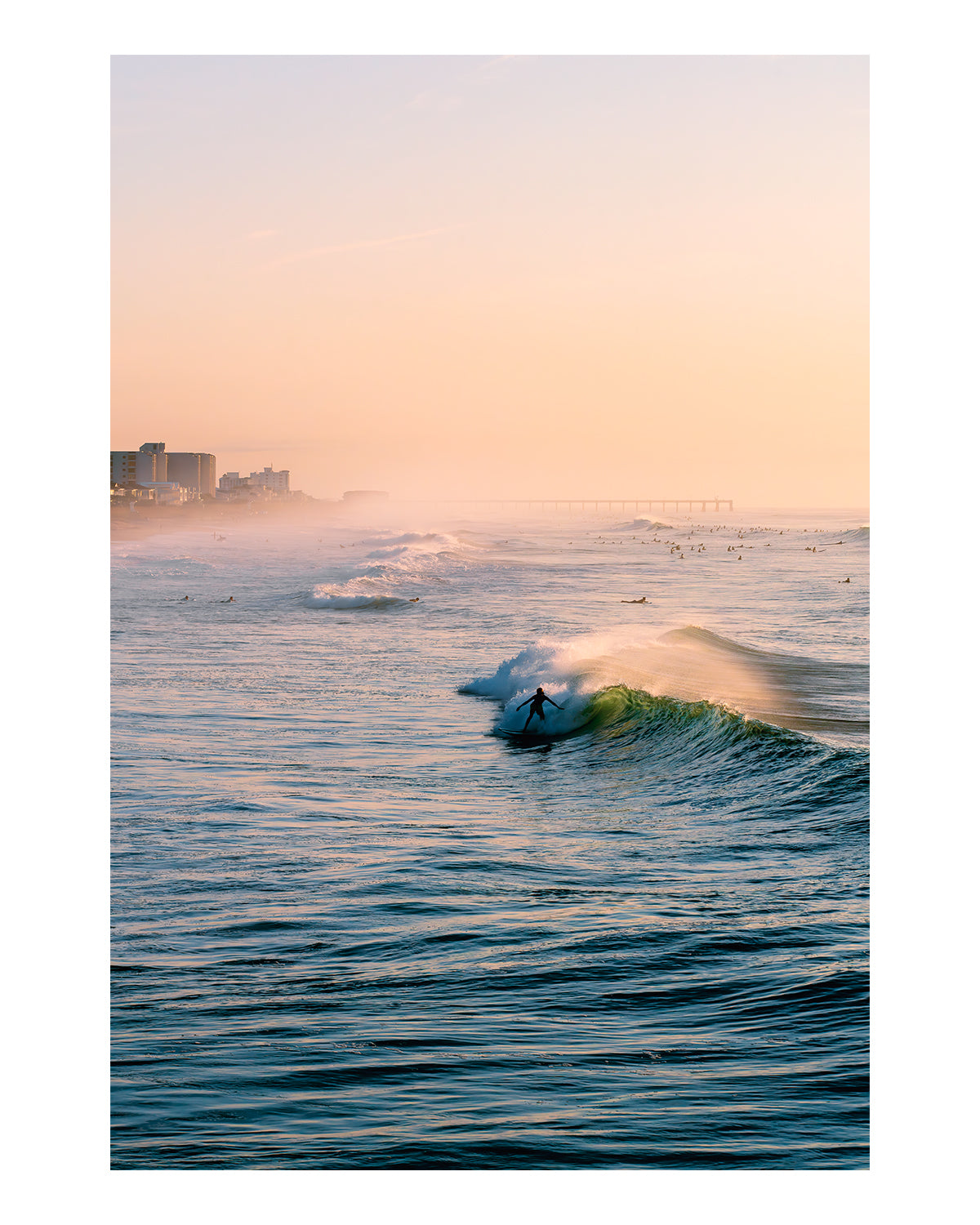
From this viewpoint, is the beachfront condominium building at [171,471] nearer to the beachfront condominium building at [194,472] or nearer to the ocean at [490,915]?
the beachfront condominium building at [194,472]

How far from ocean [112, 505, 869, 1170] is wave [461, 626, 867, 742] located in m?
0.11

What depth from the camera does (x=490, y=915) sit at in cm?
803

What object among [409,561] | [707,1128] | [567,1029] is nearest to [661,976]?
[567,1029]

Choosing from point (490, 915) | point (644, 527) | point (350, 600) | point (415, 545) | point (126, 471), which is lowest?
point (490, 915)

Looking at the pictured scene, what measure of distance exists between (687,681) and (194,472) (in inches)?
3240

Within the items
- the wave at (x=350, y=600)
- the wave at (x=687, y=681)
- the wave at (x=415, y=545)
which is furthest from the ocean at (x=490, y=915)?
the wave at (x=415, y=545)

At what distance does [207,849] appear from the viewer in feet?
31.6

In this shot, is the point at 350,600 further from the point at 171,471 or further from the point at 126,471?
the point at 171,471

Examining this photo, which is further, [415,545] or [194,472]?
[194,472]

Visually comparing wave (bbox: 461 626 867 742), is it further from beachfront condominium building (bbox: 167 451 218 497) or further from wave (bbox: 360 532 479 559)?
beachfront condominium building (bbox: 167 451 218 497)

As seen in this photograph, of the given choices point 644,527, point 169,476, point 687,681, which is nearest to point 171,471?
point 169,476

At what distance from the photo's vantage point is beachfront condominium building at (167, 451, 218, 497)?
3469 inches

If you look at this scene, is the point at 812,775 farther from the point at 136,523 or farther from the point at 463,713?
the point at 136,523
